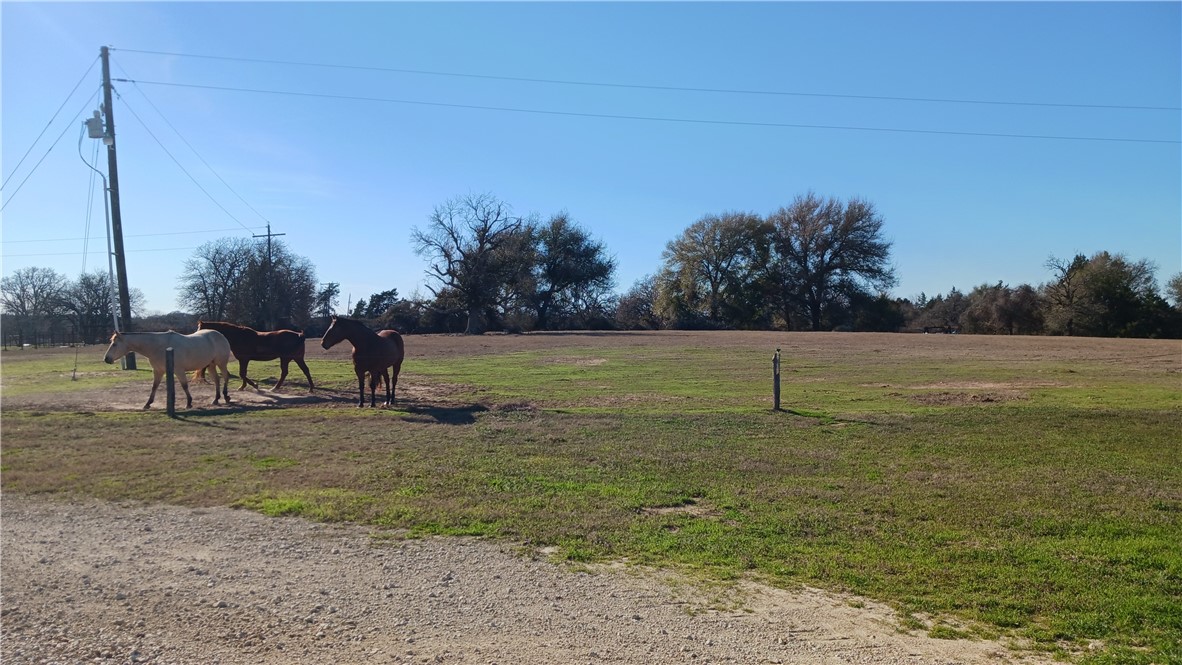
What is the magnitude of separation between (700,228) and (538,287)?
18016 mm

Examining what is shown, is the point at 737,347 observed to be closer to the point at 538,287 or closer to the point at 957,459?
the point at 957,459

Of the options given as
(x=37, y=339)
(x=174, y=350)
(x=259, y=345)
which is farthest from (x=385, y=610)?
(x=37, y=339)

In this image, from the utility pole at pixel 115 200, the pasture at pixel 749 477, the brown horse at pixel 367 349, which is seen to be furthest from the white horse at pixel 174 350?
the utility pole at pixel 115 200

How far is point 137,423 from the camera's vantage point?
12805 millimetres

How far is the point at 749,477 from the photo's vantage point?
893 cm

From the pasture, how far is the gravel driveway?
1.54 ft

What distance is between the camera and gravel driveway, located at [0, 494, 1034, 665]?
4242 millimetres

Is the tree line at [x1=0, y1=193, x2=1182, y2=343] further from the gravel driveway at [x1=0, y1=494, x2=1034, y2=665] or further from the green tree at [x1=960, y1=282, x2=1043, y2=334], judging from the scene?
the gravel driveway at [x1=0, y1=494, x2=1034, y2=665]

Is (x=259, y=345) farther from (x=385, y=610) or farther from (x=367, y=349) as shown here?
(x=385, y=610)

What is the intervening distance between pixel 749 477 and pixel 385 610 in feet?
17.2

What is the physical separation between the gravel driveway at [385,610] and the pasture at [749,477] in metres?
0.47

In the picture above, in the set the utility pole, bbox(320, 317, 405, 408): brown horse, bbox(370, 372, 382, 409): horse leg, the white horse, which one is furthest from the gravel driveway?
the utility pole

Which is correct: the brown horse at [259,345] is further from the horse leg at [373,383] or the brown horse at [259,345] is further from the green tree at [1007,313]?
the green tree at [1007,313]

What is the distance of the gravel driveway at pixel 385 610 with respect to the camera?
4.24 metres
